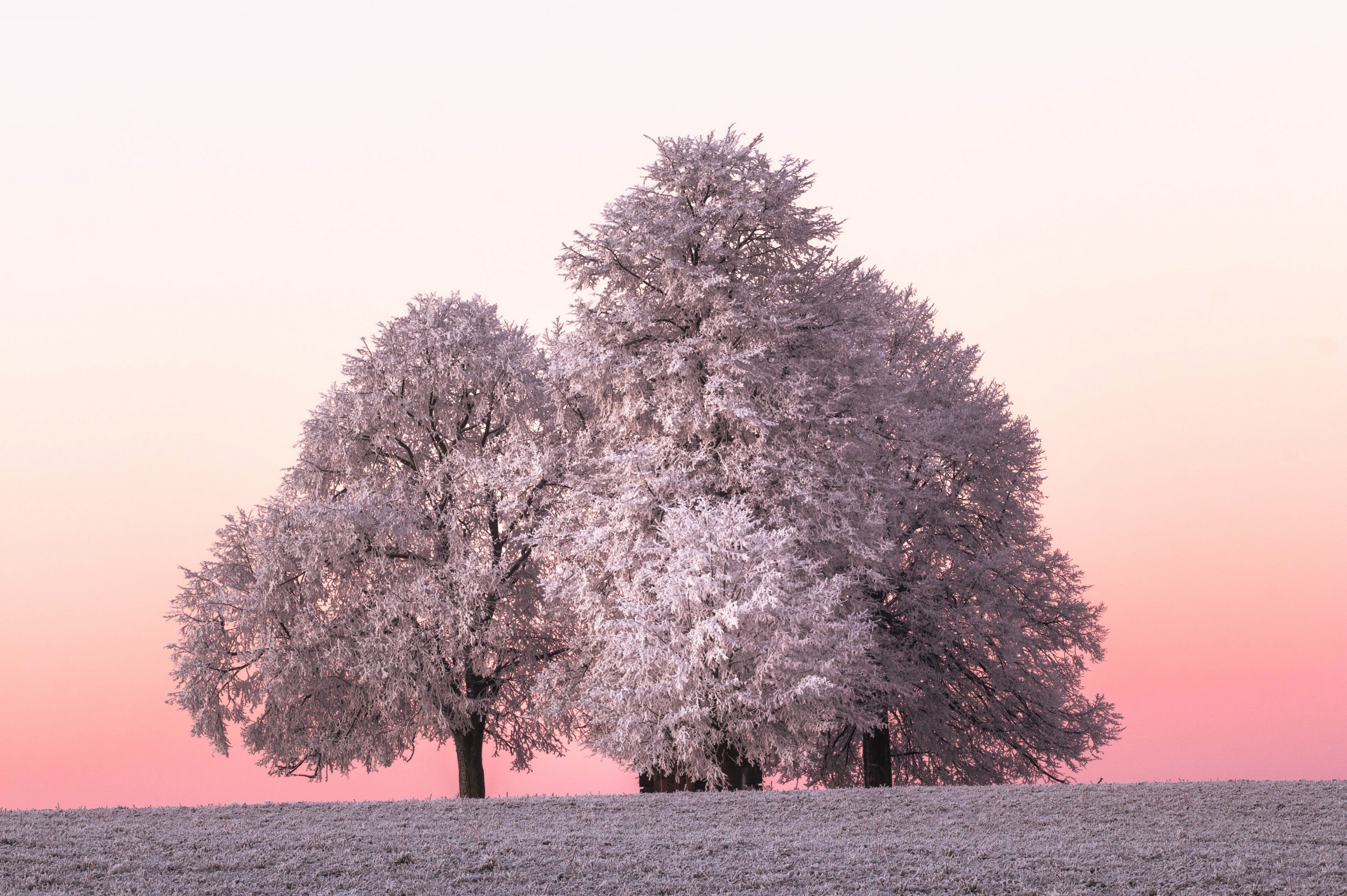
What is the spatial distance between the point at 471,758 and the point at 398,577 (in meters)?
4.46

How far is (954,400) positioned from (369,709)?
15539mm

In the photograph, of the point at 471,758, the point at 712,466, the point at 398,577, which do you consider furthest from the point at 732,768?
the point at 398,577

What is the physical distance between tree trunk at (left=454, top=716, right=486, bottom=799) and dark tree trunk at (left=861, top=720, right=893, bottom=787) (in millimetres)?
8675

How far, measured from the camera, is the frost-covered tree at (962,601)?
23400 millimetres

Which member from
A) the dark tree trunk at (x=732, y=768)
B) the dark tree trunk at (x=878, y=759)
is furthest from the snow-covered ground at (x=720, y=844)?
the dark tree trunk at (x=878, y=759)

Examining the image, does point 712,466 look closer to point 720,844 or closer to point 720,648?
point 720,648

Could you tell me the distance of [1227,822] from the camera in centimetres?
1402

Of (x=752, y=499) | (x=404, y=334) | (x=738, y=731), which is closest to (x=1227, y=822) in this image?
(x=738, y=731)

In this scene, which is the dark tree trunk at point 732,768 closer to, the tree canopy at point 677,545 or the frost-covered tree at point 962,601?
the tree canopy at point 677,545

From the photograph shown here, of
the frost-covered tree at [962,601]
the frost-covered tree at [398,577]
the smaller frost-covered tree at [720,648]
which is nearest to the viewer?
the smaller frost-covered tree at [720,648]

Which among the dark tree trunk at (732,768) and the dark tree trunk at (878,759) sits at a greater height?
the dark tree trunk at (732,768)

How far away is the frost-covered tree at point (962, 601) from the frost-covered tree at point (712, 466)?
2138 millimetres

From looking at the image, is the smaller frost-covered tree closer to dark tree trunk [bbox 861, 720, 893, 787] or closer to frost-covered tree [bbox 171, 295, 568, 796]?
frost-covered tree [bbox 171, 295, 568, 796]

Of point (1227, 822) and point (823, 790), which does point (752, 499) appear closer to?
point (823, 790)
